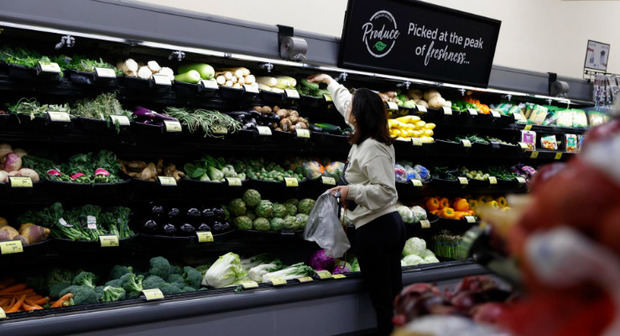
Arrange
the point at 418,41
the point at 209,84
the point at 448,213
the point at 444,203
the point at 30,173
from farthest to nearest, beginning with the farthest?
the point at 444,203
the point at 448,213
the point at 418,41
the point at 209,84
the point at 30,173

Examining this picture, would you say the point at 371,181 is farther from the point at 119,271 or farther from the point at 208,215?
the point at 119,271

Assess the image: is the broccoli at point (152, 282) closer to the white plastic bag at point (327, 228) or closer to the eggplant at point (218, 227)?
the eggplant at point (218, 227)

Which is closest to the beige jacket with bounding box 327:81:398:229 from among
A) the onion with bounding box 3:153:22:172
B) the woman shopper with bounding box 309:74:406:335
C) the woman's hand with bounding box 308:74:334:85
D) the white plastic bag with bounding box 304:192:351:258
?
the woman shopper with bounding box 309:74:406:335

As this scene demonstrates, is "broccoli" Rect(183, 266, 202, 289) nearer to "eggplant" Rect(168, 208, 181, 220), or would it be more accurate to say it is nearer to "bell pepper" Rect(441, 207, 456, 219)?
"eggplant" Rect(168, 208, 181, 220)

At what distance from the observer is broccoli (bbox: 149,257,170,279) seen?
3811mm

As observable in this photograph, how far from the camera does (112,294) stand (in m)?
3.44

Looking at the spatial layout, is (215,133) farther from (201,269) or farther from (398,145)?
(398,145)

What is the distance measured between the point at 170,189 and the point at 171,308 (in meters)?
0.84

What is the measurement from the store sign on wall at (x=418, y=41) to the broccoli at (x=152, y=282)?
215 cm

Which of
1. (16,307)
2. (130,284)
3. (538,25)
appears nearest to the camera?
(16,307)

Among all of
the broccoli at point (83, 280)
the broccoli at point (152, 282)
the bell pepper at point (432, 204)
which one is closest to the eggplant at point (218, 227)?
the broccoli at point (152, 282)

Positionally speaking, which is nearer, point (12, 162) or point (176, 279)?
point (12, 162)

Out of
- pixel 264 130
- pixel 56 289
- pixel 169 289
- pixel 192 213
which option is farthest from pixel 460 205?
pixel 56 289

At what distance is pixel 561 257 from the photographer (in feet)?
2.51
